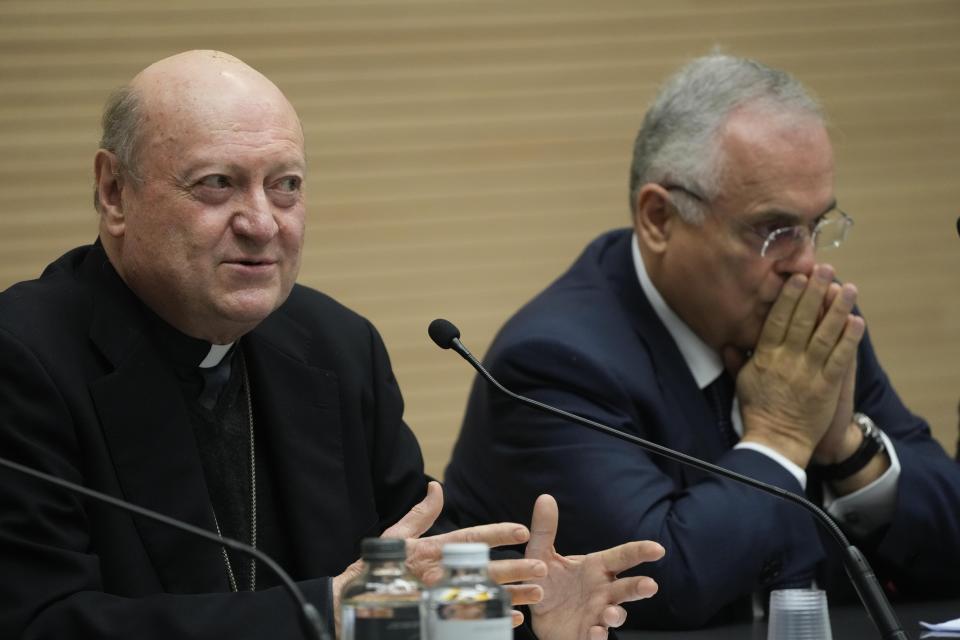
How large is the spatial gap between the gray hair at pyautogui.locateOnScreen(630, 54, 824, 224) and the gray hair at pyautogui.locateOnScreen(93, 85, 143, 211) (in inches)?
47.3

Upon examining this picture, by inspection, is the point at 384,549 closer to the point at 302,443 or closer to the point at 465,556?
the point at 465,556

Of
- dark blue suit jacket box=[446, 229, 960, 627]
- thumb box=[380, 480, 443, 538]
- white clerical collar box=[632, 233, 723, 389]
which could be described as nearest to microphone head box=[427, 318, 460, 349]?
thumb box=[380, 480, 443, 538]

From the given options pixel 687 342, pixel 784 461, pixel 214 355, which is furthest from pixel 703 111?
pixel 214 355

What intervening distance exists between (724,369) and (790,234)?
33 cm

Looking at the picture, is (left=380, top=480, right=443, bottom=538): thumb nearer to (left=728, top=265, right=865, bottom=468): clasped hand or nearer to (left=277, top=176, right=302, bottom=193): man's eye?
(left=277, top=176, right=302, bottom=193): man's eye

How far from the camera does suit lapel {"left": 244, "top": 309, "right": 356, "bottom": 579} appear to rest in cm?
232

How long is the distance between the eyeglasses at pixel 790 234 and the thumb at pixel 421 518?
106 cm

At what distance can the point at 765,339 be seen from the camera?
295cm

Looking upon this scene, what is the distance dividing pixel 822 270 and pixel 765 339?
7.1 inches

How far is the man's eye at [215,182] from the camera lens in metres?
2.16

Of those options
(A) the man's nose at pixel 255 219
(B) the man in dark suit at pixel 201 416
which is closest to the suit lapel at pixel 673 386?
(B) the man in dark suit at pixel 201 416

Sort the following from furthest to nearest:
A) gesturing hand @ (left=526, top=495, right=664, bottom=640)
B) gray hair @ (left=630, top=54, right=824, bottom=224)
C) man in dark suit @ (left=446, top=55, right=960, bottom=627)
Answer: gray hair @ (left=630, top=54, right=824, bottom=224)
man in dark suit @ (left=446, top=55, right=960, bottom=627)
gesturing hand @ (left=526, top=495, right=664, bottom=640)

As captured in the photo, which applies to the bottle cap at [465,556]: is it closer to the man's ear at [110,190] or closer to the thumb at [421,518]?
the thumb at [421,518]

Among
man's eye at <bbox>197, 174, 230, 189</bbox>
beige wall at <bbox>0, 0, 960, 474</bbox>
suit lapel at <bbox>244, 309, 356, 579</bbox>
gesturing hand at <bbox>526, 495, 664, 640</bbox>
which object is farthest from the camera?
beige wall at <bbox>0, 0, 960, 474</bbox>
